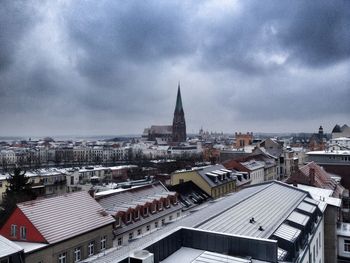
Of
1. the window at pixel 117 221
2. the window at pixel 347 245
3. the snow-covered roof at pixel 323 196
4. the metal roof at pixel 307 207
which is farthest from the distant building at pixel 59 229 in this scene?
the window at pixel 347 245

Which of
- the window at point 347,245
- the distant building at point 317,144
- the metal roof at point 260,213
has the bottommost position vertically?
the window at point 347,245

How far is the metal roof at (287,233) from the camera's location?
20500 mm

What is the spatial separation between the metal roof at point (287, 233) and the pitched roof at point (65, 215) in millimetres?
14404

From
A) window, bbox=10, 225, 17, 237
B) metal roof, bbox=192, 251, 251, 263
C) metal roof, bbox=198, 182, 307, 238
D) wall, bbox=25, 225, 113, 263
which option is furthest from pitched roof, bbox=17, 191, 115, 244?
metal roof, bbox=192, 251, 251, 263

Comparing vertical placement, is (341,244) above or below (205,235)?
below

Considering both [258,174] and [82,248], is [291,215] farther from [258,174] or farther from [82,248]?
[258,174]

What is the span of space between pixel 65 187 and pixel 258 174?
40972mm

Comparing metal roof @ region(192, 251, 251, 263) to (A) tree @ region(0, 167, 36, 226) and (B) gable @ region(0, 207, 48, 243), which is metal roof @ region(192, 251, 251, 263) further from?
(A) tree @ region(0, 167, 36, 226)

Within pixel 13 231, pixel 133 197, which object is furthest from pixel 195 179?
pixel 13 231

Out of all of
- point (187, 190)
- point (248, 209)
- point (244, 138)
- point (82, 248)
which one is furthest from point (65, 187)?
point (244, 138)

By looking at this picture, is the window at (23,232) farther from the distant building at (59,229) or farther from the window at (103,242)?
the window at (103,242)

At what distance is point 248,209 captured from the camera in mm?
24641

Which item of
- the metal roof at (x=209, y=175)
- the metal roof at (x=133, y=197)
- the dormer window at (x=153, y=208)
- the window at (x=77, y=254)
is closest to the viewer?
the window at (x=77, y=254)

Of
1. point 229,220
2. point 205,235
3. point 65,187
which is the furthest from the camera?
point 65,187
